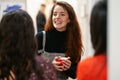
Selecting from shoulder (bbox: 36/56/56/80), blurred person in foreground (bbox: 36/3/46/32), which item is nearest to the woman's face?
shoulder (bbox: 36/56/56/80)

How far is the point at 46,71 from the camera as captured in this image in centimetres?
114

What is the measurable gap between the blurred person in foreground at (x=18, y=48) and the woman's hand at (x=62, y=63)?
1.01 feet

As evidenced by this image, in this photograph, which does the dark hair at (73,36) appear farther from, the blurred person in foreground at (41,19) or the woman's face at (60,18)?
the blurred person in foreground at (41,19)

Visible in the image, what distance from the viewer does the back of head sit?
1.04 metres

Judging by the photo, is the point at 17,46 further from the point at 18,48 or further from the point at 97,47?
the point at 97,47

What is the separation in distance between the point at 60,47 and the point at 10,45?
49 centimetres

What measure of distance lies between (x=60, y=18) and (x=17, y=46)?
48 centimetres

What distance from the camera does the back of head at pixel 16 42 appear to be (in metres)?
1.04

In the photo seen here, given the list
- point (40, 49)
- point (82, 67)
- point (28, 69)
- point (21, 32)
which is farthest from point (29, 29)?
point (40, 49)

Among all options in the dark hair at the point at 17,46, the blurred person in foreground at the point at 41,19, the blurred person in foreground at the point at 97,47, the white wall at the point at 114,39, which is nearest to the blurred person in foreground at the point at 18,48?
the dark hair at the point at 17,46

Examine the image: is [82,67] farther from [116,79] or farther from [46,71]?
[46,71]

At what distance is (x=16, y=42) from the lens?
1.07m

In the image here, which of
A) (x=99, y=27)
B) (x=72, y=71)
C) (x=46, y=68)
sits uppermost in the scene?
(x=99, y=27)

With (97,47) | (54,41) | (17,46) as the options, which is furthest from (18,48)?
(54,41)
